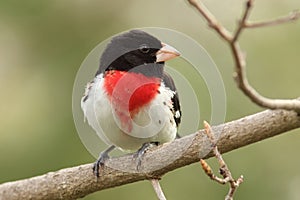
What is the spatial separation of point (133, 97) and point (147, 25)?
2.38 meters

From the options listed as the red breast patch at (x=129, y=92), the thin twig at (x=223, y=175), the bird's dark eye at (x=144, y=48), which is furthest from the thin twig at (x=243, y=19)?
the bird's dark eye at (x=144, y=48)

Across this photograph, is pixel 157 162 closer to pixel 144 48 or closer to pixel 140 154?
pixel 140 154

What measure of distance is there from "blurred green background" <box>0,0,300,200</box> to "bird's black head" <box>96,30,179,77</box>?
55.2 inches

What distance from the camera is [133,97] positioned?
399 cm

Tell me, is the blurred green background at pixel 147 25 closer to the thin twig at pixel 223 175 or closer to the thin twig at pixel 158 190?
the thin twig at pixel 158 190

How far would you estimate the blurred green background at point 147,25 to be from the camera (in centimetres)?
575

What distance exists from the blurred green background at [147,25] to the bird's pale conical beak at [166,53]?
141cm

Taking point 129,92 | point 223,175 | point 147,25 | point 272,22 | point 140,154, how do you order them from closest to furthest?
point 272,22 < point 223,175 < point 140,154 < point 129,92 < point 147,25

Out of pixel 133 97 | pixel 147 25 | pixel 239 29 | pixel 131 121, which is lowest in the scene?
pixel 147 25

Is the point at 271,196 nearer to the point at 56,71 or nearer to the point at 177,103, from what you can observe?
the point at 177,103

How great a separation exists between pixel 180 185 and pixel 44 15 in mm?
1922

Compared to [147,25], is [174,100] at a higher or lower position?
higher

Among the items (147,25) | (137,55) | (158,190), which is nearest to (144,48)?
(137,55)

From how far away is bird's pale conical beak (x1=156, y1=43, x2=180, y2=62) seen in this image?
13.8 feet
